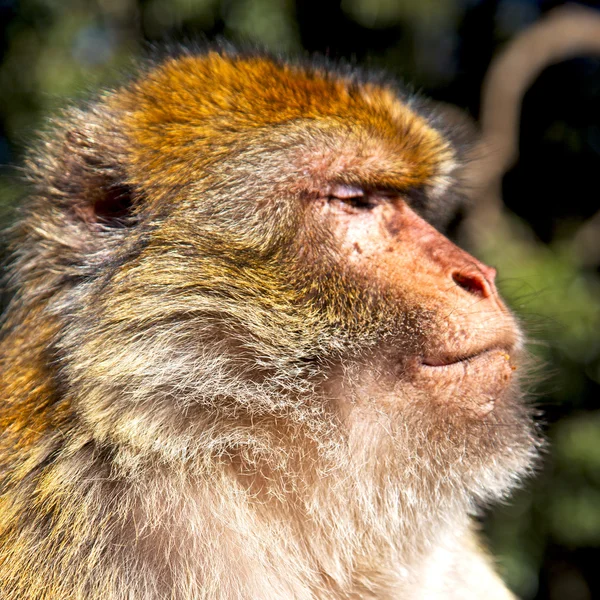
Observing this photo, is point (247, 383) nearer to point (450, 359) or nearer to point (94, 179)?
point (450, 359)

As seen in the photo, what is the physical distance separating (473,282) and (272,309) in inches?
20.0

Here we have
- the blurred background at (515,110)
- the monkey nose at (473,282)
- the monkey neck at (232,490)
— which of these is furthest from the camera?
the blurred background at (515,110)

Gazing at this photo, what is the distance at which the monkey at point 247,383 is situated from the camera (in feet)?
5.73

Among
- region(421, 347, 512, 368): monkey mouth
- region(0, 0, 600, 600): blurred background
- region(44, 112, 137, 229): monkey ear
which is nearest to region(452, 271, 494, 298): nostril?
region(421, 347, 512, 368): monkey mouth

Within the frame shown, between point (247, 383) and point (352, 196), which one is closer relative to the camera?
point (247, 383)

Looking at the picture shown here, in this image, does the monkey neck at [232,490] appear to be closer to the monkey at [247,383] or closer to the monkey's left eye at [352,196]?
the monkey at [247,383]

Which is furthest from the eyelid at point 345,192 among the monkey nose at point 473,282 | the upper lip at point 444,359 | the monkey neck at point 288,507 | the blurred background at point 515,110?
the blurred background at point 515,110

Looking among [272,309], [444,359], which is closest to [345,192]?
[272,309]

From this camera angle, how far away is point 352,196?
206 centimetres

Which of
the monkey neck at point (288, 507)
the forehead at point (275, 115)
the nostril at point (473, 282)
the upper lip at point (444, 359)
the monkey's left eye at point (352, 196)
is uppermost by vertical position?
the forehead at point (275, 115)

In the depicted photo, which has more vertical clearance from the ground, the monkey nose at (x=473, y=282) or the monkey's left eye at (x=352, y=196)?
the monkey's left eye at (x=352, y=196)

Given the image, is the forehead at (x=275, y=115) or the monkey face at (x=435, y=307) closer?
the monkey face at (x=435, y=307)

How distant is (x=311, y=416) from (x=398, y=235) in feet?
1.79

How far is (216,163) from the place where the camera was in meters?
1.99
